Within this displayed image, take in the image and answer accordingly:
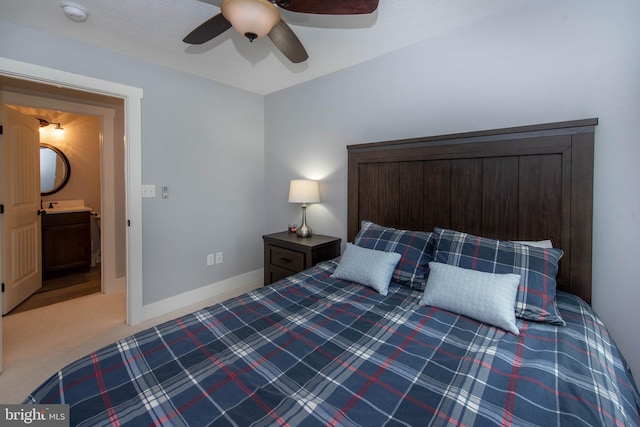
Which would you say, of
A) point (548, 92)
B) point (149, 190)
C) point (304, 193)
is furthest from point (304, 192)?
point (548, 92)

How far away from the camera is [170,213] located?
112 inches

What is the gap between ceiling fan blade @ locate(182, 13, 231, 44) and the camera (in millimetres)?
1496

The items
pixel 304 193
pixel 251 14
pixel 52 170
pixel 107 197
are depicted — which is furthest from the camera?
pixel 52 170

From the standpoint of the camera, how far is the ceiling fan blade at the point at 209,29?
4.91ft

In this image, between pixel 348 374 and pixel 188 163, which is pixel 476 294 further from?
pixel 188 163

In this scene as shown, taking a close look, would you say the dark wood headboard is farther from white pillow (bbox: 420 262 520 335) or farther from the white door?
the white door

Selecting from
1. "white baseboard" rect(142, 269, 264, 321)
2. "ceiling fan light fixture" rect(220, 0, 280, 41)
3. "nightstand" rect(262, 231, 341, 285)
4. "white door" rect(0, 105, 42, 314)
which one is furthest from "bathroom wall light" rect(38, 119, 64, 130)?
"ceiling fan light fixture" rect(220, 0, 280, 41)

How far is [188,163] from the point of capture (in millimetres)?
2947

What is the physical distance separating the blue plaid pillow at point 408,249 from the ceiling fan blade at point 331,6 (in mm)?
1351

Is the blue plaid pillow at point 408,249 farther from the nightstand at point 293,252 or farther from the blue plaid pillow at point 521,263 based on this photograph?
the nightstand at point 293,252

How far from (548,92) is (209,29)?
2047mm

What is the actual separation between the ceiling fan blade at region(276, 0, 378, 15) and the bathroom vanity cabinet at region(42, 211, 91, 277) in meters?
4.36

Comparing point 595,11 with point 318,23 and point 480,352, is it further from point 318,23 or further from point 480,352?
point 480,352

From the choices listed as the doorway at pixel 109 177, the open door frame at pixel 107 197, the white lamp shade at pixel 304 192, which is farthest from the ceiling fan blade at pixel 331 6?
the open door frame at pixel 107 197
